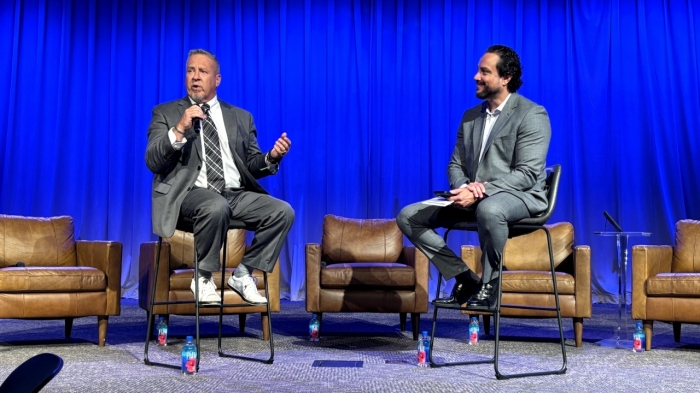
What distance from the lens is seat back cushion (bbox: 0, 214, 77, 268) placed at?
4715mm

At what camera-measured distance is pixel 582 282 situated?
15.0ft

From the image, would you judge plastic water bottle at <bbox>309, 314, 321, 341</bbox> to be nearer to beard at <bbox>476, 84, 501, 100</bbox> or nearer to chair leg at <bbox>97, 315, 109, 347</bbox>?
chair leg at <bbox>97, 315, 109, 347</bbox>

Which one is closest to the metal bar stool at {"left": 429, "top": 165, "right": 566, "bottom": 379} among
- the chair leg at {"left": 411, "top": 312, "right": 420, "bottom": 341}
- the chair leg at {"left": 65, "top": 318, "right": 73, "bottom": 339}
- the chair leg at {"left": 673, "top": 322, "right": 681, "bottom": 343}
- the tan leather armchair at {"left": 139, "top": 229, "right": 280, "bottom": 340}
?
the chair leg at {"left": 411, "top": 312, "right": 420, "bottom": 341}

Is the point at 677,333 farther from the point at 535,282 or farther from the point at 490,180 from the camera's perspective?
the point at 490,180

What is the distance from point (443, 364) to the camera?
3625mm

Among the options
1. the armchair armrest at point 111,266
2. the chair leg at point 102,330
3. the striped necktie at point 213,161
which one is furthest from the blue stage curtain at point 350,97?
the striped necktie at point 213,161

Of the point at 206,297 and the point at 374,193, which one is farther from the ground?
the point at 374,193

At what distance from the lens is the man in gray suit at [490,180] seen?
335 centimetres

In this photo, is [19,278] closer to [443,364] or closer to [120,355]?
[120,355]

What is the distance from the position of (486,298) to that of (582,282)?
1404mm

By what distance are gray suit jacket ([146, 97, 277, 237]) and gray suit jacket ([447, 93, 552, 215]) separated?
99 cm

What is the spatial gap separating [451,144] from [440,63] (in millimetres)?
796

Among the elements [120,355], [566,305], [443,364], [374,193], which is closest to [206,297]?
[120,355]

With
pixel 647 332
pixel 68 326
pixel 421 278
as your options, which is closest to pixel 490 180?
pixel 421 278
